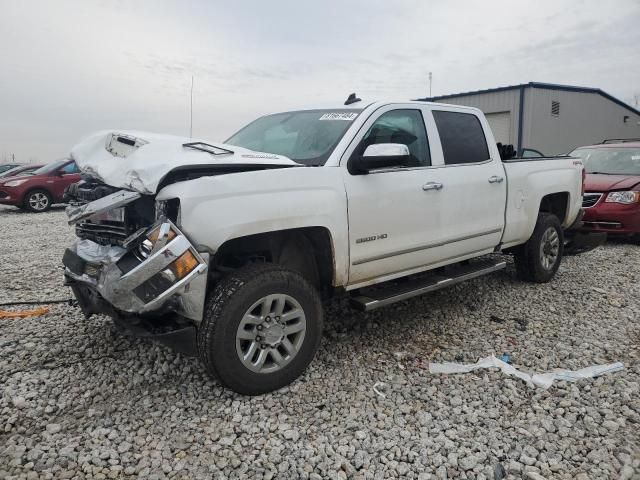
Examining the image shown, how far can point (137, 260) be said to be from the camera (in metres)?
2.65

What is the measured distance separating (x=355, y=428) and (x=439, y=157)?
232 centimetres

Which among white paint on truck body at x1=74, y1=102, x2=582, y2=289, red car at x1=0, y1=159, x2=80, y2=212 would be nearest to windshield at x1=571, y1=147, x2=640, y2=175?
white paint on truck body at x1=74, y1=102, x2=582, y2=289

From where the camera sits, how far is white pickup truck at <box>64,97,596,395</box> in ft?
8.65

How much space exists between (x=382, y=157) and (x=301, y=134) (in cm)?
86

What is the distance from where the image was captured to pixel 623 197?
7160 mm

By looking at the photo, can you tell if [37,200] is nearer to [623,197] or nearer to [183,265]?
[183,265]

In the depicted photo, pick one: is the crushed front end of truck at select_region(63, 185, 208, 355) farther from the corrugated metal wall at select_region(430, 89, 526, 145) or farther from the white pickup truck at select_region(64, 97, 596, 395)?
the corrugated metal wall at select_region(430, 89, 526, 145)

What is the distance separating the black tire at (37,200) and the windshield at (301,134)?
10.9 meters

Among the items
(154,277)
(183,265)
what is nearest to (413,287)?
(183,265)

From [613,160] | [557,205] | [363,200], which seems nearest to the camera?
[363,200]

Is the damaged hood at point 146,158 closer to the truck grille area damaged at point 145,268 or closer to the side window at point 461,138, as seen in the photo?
the truck grille area damaged at point 145,268

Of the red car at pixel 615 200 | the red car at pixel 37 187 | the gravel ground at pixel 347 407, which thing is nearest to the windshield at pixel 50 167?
the red car at pixel 37 187

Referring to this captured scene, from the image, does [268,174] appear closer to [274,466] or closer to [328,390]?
[328,390]

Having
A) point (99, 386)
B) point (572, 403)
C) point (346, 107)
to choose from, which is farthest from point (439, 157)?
point (99, 386)
